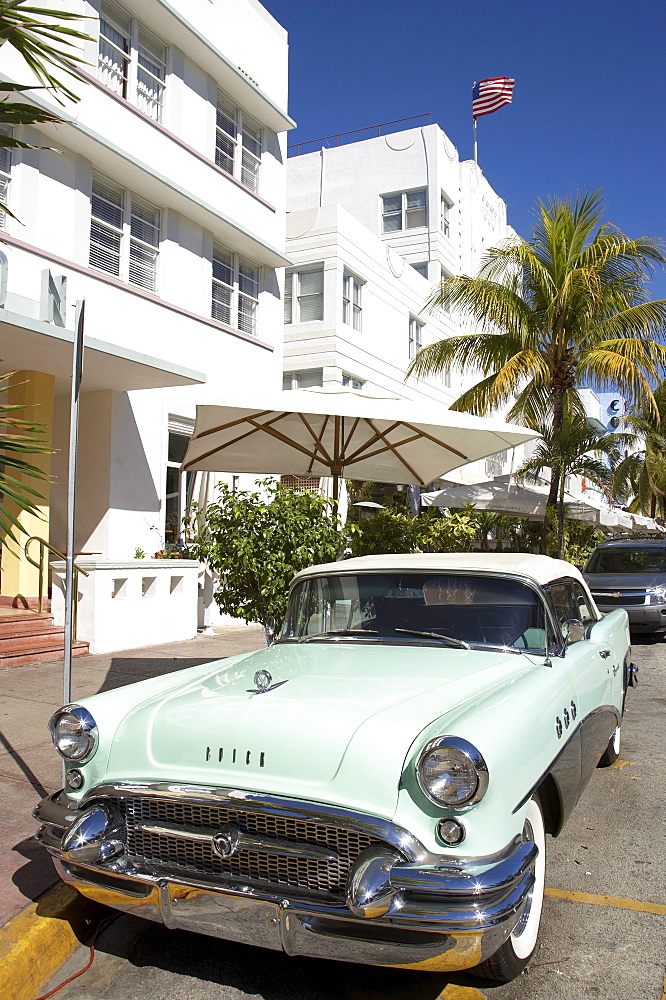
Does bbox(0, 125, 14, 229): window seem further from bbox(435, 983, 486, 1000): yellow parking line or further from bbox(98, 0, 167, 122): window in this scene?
bbox(435, 983, 486, 1000): yellow parking line

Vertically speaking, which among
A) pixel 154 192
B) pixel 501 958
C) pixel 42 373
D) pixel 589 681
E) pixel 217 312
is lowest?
pixel 501 958

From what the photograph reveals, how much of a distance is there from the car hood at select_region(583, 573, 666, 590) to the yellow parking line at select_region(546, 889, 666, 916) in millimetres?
8526

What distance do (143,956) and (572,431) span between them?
16.9m

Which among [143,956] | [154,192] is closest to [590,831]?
[143,956]

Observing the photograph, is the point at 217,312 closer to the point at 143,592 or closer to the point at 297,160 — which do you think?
the point at 143,592

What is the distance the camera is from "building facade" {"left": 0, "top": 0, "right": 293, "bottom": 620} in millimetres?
10742

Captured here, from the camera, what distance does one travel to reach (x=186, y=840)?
110 inches

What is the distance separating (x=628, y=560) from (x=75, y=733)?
11.8m

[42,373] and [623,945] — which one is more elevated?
[42,373]

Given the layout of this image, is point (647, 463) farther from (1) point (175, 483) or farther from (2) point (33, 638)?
(2) point (33, 638)

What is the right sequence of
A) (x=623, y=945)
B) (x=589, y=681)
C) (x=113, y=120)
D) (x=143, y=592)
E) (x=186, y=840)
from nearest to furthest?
(x=186, y=840), (x=623, y=945), (x=589, y=681), (x=143, y=592), (x=113, y=120)

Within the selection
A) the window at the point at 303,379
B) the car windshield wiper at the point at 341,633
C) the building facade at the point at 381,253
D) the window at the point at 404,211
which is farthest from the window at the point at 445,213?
the car windshield wiper at the point at 341,633

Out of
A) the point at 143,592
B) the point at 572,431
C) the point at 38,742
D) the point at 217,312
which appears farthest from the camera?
the point at 572,431

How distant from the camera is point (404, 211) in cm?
2906
